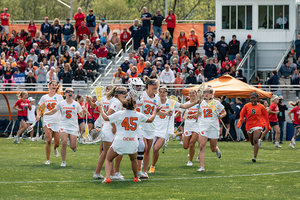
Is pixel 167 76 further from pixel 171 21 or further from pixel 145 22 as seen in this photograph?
pixel 171 21

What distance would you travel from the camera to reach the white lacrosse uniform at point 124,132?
966 centimetres

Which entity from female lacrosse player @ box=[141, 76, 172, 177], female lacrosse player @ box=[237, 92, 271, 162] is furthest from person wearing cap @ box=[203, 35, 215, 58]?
female lacrosse player @ box=[141, 76, 172, 177]

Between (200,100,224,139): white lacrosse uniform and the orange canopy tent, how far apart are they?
1029 centimetres

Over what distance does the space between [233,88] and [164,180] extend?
1334cm

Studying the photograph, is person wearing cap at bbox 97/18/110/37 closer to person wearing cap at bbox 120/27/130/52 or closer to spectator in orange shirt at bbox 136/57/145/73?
person wearing cap at bbox 120/27/130/52

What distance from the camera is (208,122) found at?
1244 centimetres

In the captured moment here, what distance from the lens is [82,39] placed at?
31031 mm

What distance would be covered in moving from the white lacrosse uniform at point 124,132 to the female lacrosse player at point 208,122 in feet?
9.61

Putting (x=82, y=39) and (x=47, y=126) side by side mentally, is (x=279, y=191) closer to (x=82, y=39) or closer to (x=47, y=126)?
(x=47, y=126)

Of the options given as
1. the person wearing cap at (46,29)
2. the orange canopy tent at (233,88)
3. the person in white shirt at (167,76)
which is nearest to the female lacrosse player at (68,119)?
the orange canopy tent at (233,88)

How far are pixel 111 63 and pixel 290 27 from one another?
36.7ft

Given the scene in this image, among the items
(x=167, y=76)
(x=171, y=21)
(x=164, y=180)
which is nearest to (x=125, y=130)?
(x=164, y=180)

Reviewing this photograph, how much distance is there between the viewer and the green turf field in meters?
8.99

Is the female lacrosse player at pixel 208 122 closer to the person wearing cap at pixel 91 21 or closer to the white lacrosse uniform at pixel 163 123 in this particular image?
Answer: the white lacrosse uniform at pixel 163 123
